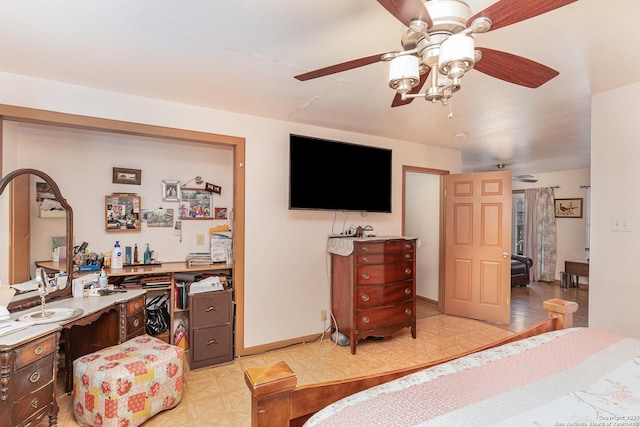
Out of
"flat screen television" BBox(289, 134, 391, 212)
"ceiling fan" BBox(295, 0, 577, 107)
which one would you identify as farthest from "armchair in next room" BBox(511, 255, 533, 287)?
"ceiling fan" BBox(295, 0, 577, 107)

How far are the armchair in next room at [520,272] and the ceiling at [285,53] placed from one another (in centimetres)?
347

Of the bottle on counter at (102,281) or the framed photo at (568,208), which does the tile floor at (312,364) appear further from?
the framed photo at (568,208)

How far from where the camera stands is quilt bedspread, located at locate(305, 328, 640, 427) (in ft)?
2.88

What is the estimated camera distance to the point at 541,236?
648 centimetres

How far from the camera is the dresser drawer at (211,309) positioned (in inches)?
108

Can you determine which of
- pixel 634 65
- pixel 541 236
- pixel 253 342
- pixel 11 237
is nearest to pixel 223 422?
pixel 253 342

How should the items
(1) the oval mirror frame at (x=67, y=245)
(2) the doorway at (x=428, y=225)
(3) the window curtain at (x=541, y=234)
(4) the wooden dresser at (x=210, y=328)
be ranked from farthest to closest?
1. (3) the window curtain at (x=541, y=234)
2. (2) the doorway at (x=428, y=225)
3. (4) the wooden dresser at (x=210, y=328)
4. (1) the oval mirror frame at (x=67, y=245)

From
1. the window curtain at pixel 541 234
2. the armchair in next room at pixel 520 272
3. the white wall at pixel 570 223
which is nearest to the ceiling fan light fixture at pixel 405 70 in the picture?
the armchair in next room at pixel 520 272

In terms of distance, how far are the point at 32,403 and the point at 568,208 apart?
795 centimetres

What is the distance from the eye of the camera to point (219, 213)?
353 centimetres

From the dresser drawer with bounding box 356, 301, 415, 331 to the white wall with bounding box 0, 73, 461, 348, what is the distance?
53 centimetres

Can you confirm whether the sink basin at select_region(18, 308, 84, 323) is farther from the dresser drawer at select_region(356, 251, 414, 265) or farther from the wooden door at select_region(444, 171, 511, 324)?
the wooden door at select_region(444, 171, 511, 324)

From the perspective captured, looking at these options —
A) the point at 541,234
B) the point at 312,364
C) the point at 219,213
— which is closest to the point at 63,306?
the point at 219,213

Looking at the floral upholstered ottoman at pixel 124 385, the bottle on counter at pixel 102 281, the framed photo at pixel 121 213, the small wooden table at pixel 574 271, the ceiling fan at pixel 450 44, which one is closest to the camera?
the ceiling fan at pixel 450 44
